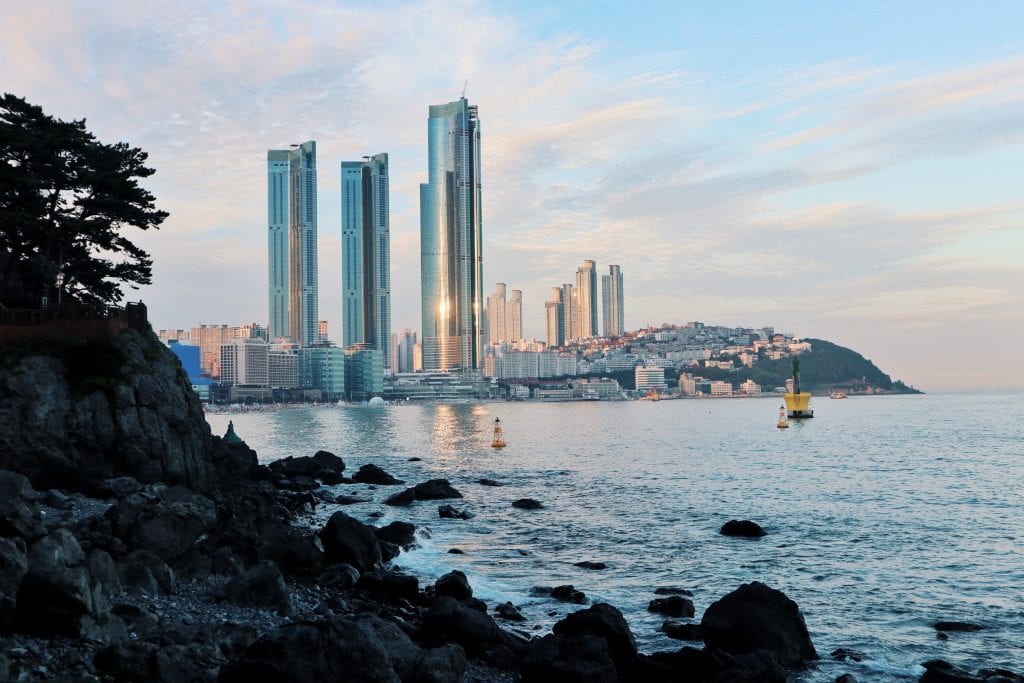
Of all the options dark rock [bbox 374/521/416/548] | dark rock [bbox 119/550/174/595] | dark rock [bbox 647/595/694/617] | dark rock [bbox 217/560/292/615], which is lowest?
dark rock [bbox 647/595/694/617]

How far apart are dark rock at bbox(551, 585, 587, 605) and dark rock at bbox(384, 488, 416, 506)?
22438 millimetres

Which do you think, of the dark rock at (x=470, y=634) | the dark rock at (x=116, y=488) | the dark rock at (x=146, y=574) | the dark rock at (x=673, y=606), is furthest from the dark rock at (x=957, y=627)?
the dark rock at (x=116, y=488)

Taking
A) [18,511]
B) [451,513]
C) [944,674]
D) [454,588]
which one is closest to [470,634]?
[454,588]

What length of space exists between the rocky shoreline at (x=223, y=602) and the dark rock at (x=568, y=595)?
77mm

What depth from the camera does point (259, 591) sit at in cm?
1773

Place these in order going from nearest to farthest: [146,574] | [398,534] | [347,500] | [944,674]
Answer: [944,674], [146,574], [398,534], [347,500]

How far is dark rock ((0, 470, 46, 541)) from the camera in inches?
603

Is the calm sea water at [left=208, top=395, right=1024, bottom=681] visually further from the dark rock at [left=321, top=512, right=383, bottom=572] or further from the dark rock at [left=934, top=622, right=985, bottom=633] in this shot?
the dark rock at [left=321, top=512, right=383, bottom=572]

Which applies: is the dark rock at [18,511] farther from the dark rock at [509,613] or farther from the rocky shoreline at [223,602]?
the dark rock at [509,613]

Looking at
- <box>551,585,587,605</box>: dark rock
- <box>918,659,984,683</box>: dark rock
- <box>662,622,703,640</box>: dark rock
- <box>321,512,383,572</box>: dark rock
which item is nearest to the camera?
<box>918,659,984,683</box>: dark rock

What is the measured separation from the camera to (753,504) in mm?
44469

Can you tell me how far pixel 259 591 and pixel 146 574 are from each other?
2.44 metres

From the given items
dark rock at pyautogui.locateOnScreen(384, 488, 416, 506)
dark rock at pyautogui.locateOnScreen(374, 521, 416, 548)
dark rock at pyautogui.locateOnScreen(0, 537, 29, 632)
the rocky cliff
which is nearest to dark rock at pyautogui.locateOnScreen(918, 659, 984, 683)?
dark rock at pyautogui.locateOnScreen(0, 537, 29, 632)

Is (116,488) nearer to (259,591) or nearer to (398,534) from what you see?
(398,534)
